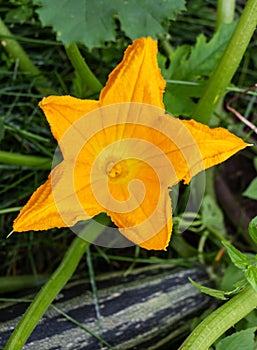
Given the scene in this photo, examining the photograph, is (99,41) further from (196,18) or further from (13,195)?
(196,18)

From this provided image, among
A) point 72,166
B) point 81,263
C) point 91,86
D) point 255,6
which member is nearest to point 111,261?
point 81,263

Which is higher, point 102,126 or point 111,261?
point 102,126

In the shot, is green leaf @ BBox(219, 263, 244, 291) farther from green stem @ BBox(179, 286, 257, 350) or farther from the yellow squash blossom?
the yellow squash blossom

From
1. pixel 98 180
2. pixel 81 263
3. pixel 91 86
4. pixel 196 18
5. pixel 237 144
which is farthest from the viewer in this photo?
pixel 196 18

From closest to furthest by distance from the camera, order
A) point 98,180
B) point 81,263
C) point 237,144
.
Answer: point 237,144 < point 98,180 < point 81,263

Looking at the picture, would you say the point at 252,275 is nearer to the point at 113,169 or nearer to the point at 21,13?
the point at 113,169

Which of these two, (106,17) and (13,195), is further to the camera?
(13,195)

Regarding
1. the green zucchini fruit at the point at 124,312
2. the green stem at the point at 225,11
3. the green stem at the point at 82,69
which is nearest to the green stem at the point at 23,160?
the green stem at the point at 82,69

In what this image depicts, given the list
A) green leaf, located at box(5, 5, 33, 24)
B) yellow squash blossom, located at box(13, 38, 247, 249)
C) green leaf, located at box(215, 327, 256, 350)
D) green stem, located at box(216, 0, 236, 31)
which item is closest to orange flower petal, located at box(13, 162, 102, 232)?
yellow squash blossom, located at box(13, 38, 247, 249)
